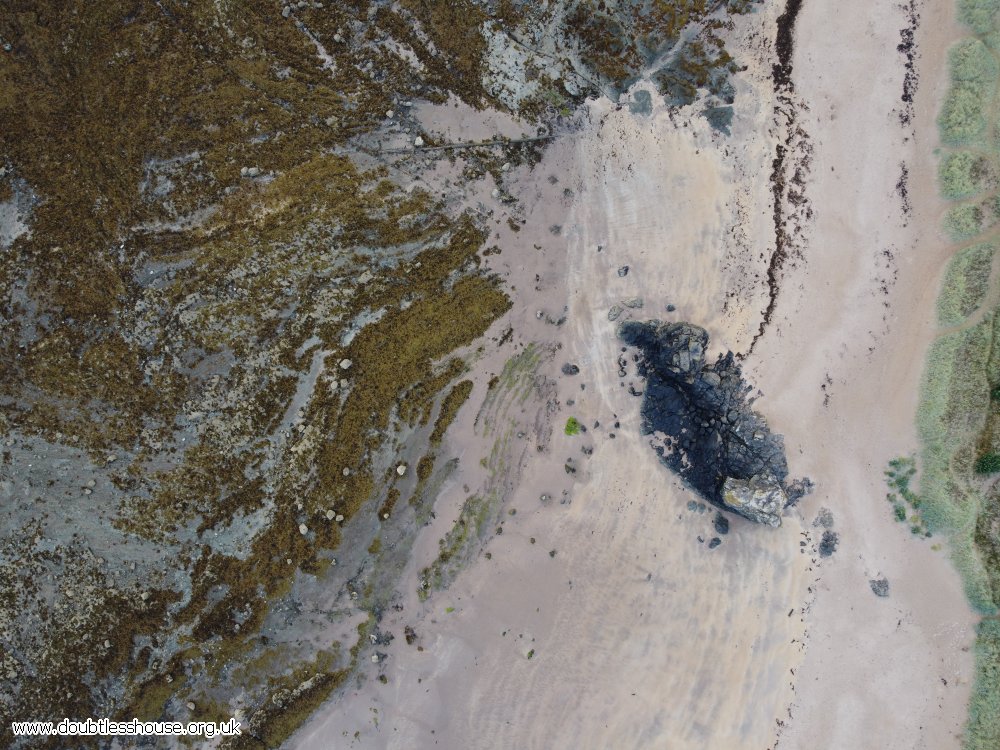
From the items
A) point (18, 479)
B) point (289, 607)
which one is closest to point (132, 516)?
point (18, 479)

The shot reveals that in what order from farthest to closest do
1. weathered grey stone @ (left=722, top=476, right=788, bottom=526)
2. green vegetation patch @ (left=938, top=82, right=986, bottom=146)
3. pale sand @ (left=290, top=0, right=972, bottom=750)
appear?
green vegetation patch @ (left=938, top=82, right=986, bottom=146) < pale sand @ (left=290, top=0, right=972, bottom=750) < weathered grey stone @ (left=722, top=476, right=788, bottom=526)

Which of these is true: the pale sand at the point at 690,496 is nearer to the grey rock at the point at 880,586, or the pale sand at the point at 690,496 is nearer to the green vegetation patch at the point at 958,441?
the grey rock at the point at 880,586

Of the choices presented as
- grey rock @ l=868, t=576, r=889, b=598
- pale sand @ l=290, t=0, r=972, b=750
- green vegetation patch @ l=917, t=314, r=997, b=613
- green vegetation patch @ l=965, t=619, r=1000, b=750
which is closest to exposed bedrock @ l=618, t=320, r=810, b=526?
pale sand @ l=290, t=0, r=972, b=750

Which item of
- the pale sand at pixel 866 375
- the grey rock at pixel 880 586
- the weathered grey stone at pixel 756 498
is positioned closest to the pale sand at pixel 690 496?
the pale sand at pixel 866 375

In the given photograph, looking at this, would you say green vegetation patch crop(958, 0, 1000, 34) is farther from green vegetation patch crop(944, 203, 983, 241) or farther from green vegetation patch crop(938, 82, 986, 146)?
green vegetation patch crop(944, 203, 983, 241)

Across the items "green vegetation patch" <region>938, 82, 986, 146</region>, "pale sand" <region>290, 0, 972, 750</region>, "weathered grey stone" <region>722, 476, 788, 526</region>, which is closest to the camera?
"weathered grey stone" <region>722, 476, 788, 526</region>

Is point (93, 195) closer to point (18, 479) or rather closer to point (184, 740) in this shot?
point (18, 479)

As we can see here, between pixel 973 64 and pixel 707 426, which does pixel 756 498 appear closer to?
pixel 707 426
